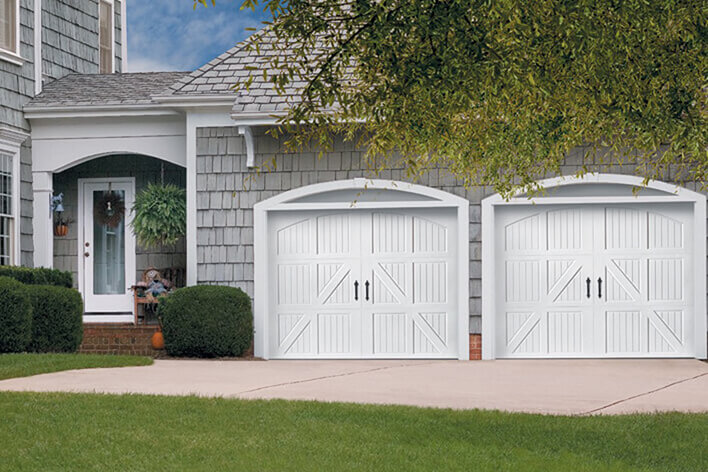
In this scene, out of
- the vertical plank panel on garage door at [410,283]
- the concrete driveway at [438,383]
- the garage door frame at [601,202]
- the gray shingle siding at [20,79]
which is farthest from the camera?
the gray shingle siding at [20,79]

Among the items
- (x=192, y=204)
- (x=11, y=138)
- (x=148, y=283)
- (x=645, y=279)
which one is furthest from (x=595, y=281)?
(x=11, y=138)

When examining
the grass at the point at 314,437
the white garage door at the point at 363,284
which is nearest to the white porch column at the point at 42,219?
the white garage door at the point at 363,284

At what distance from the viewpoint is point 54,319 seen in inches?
531

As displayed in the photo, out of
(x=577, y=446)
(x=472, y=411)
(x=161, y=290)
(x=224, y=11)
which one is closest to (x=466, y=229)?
(x=161, y=290)

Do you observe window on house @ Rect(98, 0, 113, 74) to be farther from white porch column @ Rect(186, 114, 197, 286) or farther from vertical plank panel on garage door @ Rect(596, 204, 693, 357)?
vertical plank panel on garage door @ Rect(596, 204, 693, 357)

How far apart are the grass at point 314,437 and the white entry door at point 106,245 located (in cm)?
762

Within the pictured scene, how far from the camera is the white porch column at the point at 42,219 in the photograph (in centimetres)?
1562

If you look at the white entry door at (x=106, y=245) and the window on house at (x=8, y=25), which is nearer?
the window on house at (x=8, y=25)

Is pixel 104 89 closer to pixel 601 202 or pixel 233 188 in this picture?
pixel 233 188

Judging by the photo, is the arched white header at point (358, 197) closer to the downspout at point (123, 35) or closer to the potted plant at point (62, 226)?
the potted plant at point (62, 226)

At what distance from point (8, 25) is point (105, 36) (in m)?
3.60

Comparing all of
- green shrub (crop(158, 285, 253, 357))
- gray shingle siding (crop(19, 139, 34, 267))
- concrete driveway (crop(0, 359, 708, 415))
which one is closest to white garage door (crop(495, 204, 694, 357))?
concrete driveway (crop(0, 359, 708, 415))

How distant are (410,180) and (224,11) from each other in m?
36.8

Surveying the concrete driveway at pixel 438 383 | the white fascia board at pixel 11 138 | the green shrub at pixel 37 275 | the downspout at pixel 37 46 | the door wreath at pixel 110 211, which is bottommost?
the concrete driveway at pixel 438 383
